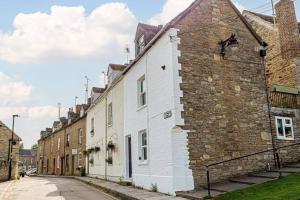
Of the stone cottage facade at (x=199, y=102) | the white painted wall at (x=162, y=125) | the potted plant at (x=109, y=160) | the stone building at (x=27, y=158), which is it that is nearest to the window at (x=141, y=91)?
the stone cottage facade at (x=199, y=102)

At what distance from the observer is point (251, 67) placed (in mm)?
15914

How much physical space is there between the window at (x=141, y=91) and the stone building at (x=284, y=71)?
21.0 feet

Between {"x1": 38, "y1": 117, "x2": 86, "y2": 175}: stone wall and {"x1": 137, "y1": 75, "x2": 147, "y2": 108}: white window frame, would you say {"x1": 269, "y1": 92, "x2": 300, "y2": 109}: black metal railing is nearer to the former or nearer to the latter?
{"x1": 137, "y1": 75, "x2": 147, "y2": 108}: white window frame

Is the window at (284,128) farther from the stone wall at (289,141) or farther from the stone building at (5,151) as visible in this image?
the stone building at (5,151)

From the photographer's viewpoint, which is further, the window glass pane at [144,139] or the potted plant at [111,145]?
the potted plant at [111,145]

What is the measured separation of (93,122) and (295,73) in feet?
56.8

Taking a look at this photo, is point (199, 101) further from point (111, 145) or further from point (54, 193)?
point (111, 145)

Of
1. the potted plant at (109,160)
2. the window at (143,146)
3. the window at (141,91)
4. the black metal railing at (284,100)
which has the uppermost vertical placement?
the window at (141,91)

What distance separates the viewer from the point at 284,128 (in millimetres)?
16344

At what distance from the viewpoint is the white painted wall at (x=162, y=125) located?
12844mm

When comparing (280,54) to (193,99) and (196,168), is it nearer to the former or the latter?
(193,99)

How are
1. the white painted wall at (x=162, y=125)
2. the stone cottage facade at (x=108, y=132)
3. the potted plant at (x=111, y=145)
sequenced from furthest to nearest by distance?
the potted plant at (x=111, y=145)
the stone cottage facade at (x=108, y=132)
the white painted wall at (x=162, y=125)

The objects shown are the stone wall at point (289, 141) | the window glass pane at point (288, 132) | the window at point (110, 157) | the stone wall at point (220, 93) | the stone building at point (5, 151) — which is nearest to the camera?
the stone wall at point (220, 93)

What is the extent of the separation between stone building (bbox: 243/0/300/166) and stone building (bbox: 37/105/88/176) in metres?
19.0
